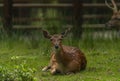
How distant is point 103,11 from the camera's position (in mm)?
18297

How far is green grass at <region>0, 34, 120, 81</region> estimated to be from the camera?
884 cm

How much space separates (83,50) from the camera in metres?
12.0

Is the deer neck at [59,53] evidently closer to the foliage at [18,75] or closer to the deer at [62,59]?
the deer at [62,59]

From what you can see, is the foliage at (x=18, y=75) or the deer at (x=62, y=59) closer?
the foliage at (x=18, y=75)

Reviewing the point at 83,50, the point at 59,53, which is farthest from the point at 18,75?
the point at 83,50

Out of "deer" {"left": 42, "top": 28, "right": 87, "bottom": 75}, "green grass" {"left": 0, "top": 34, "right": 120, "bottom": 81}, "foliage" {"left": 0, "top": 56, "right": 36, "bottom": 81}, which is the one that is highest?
"foliage" {"left": 0, "top": 56, "right": 36, "bottom": 81}

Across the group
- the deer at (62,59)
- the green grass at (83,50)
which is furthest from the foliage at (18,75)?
the deer at (62,59)

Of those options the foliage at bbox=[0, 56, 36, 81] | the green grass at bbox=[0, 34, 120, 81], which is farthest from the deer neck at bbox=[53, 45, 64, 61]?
the foliage at bbox=[0, 56, 36, 81]

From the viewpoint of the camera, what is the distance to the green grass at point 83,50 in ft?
29.0

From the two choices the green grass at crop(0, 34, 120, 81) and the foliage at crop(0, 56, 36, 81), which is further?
the green grass at crop(0, 34, 120, 81)

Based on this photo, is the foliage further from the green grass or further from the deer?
the deer

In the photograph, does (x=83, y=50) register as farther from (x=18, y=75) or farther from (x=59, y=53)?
(x=18, y=75)

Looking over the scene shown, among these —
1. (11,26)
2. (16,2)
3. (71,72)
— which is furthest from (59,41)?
(16,2)

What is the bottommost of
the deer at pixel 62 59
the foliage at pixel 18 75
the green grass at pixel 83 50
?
the green grass at pixel 83 50
